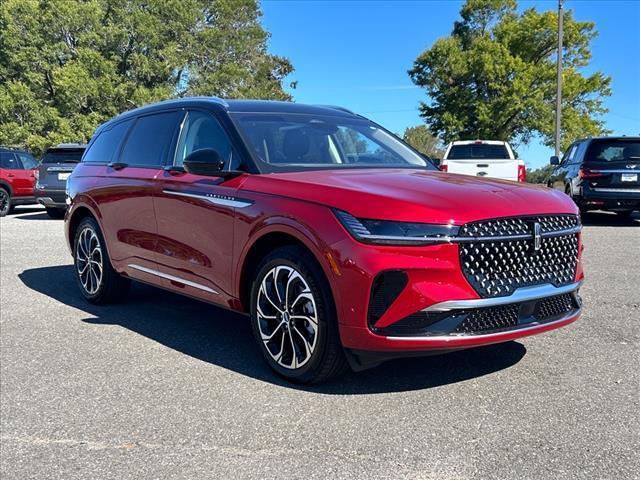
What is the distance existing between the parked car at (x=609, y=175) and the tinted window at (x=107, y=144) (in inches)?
374

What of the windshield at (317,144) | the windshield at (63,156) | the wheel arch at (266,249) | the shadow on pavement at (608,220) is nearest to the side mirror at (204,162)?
the windshield at (317,144)

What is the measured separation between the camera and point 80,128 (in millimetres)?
34594

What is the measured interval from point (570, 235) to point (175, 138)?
3126mm

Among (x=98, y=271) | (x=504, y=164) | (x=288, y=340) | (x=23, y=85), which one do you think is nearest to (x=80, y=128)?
(x=23, y=85)

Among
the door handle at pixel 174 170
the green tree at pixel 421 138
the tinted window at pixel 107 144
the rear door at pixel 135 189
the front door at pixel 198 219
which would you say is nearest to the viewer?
the front door at pixel 198 219

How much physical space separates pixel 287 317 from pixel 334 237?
2.33 ft

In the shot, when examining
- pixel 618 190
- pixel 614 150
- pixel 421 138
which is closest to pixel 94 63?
pixel 614 150

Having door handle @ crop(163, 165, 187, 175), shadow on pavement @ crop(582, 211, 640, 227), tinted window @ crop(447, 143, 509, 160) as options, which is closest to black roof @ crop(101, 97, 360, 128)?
door handle @ crop(163, 165, 187, 175)

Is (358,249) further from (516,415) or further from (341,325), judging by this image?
(516,415)

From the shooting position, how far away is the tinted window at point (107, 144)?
6.16 metres

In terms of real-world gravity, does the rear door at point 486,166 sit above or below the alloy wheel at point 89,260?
above

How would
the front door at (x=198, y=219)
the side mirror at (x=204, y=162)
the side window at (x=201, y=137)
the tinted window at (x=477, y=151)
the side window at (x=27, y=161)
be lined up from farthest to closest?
1. the side window at (x=27, y=161)
2. the tinted window at (x=477, y=151)
3. the side window at (x=201, y=137)
4. the front door at (x=198, y=219)
5. the side mirror at (x=204, y=162)

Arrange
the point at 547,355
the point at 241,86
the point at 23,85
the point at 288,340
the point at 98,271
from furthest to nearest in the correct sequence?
the point at 241,86 → the point at 23,85 → the point at 98,271 → the point at 547,355 → the point at 288,340

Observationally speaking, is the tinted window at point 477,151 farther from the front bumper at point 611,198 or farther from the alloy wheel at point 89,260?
the alloy wheel at point 89,260
